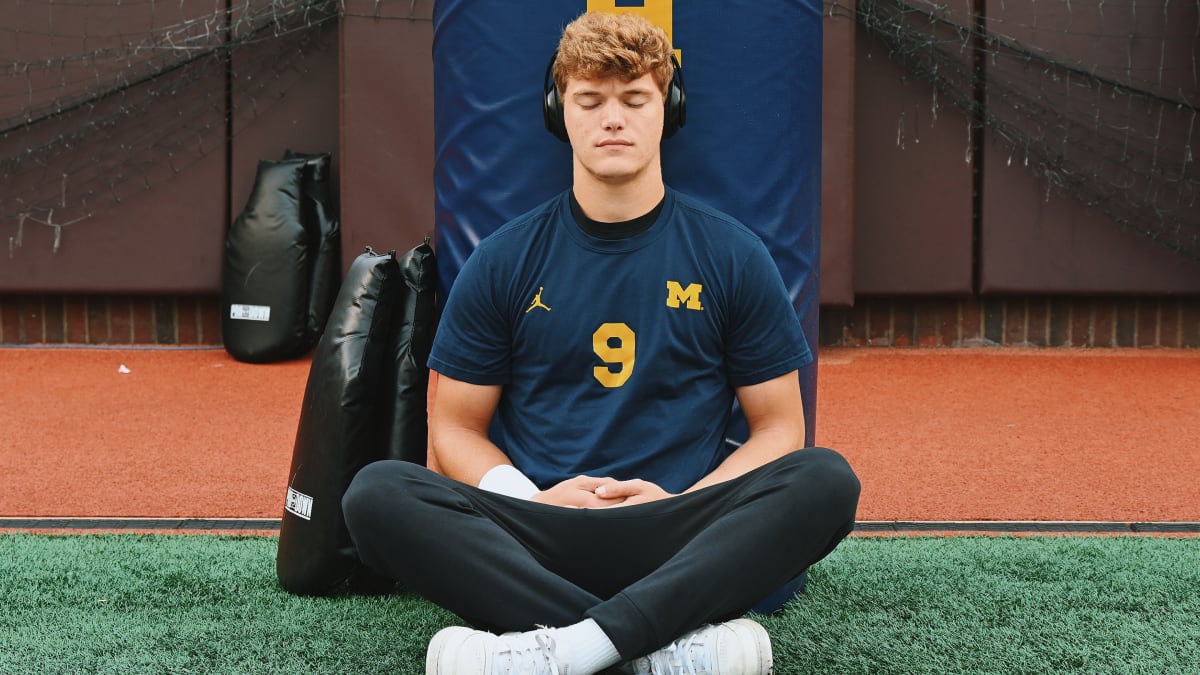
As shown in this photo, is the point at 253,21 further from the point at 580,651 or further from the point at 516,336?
the point at 580,651

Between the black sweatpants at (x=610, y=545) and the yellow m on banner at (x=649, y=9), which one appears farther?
the yellow m on banner at (x=649, y=9)

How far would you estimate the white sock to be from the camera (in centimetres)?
204

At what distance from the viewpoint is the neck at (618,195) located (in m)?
2.50

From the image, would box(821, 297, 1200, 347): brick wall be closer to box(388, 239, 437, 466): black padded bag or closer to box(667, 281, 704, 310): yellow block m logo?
box(388, 239, 437, 466): black padded bag

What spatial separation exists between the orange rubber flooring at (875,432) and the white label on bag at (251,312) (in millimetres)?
273

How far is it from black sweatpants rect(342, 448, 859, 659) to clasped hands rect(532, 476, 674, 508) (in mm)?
26

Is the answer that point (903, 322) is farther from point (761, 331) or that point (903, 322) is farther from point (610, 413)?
point (610, 413)

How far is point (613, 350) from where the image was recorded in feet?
8.11

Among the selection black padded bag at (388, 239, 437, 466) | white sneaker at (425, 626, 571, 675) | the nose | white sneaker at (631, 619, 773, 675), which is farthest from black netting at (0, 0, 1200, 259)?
white sneaker at (425, 626, 571, 675)

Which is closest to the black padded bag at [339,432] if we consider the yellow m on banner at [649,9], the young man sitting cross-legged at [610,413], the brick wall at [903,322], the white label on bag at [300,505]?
Answer: the white label on bag at [300,505]

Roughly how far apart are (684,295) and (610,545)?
1.73 feet

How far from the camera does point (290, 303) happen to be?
6684mm

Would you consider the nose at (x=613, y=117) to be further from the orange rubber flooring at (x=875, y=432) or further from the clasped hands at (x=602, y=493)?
the orange rubber flooring at (x=875, y=432)

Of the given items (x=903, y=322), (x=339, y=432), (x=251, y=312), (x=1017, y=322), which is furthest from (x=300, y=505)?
(x=1017, y=322)
